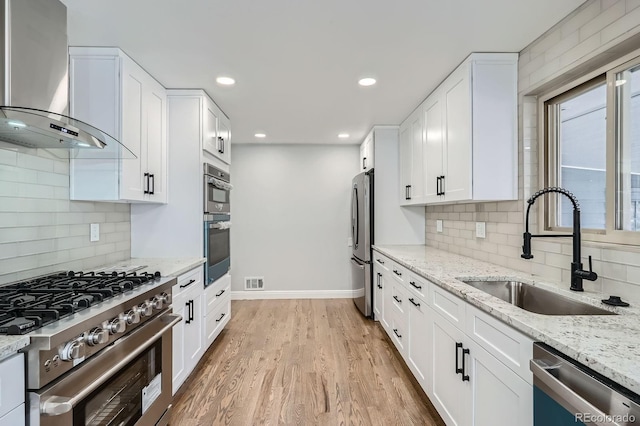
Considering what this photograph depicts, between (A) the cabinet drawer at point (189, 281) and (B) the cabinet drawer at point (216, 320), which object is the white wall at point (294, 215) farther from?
(A) the cabinet drawer at point (189, 281)

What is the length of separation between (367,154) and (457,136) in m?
1.94

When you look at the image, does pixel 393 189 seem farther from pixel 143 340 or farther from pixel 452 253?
pixel 143 340

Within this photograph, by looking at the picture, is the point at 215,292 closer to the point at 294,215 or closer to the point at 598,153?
the point at 294,215

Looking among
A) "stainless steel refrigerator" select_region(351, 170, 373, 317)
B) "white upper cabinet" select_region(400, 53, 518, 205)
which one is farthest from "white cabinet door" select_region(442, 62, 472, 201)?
"stainless steel refrigerator" select_region(351, 170, 373, 317)

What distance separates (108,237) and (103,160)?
697mm

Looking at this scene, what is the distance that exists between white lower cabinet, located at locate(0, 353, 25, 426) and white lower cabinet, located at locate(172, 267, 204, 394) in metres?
1.13

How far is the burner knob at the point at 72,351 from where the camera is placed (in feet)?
3.86

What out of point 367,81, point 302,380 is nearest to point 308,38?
point 367,81

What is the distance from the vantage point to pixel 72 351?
1.20m

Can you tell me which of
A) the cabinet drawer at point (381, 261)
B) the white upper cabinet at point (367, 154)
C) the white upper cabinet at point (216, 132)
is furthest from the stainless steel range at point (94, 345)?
the white upper cabinet at point (367, 154)

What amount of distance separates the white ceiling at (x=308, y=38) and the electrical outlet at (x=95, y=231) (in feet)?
3.99

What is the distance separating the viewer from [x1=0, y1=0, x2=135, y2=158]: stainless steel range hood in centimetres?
135

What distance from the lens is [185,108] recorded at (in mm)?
2840

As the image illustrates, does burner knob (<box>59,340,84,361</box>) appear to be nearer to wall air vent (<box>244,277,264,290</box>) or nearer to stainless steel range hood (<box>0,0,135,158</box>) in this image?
stainless steel range hood (<box>0,0,135,158</box>)
